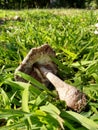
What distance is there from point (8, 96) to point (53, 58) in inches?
17.0

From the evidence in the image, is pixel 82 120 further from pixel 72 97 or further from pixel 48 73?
pixel 48 73

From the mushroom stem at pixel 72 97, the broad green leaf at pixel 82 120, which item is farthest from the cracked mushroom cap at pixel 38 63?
the broad green leaf at pixel 82 120

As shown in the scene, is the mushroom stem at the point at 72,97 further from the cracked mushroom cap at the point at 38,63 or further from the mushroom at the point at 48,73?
the cracked mushroom cap at the point at 38,63

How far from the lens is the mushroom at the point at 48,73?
1678 millimetres

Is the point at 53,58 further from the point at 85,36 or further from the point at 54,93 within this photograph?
the point at 85,36

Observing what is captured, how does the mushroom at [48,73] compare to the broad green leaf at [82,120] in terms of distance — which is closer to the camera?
the broad green leaf at [82,120]

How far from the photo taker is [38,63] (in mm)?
2133

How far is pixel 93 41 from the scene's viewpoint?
9.36 feet

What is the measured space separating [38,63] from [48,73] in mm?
118

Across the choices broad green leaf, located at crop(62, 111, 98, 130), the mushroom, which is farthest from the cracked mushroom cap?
broad green leaf, located at crop(62, 111, 98, 130)

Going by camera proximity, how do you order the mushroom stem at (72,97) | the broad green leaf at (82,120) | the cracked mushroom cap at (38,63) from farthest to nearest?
1. the cracked mushroom cap at (38,63)
2. the mushroom stem at (72,97)
3. the broad green leaf at (82,120)

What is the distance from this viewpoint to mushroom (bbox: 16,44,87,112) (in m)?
1.68

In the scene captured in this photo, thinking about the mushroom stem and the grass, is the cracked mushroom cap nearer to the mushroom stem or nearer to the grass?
the grass

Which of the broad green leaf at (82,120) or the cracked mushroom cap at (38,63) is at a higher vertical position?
the cracked mushroom cap at (38,63)
